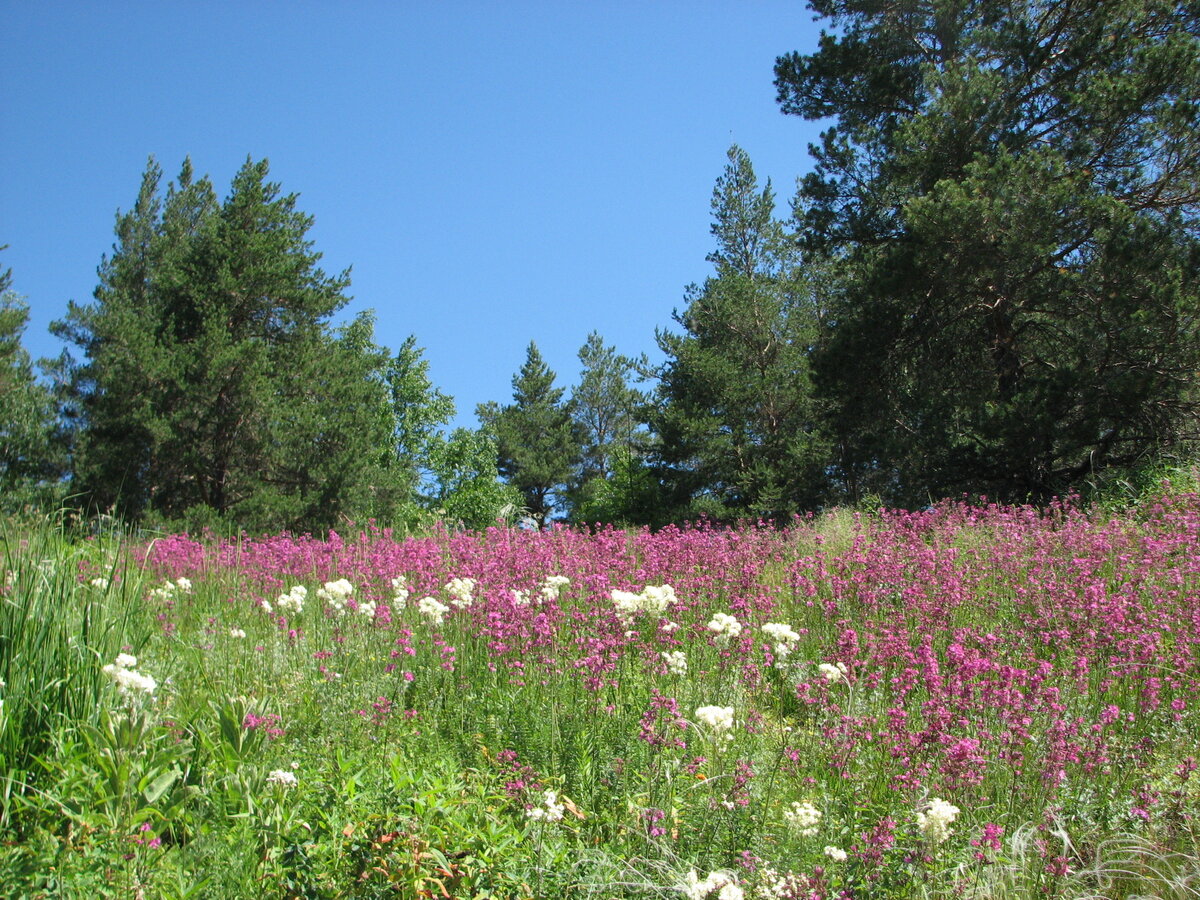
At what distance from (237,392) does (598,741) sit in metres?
21.5

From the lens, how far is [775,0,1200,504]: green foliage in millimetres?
12852

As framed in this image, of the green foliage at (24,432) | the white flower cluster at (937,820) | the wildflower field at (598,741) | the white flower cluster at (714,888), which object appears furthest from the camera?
the green foliage at (24,432)

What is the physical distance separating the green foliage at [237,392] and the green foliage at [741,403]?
1002 centimetres

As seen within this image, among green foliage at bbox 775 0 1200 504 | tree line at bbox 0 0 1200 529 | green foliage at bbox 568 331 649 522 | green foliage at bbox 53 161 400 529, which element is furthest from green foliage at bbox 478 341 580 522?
green foliage at bbox 775 0 1200 504

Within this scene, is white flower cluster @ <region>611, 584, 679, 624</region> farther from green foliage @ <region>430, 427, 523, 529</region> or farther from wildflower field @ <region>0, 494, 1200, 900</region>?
green foliage @ <region>430, 427, 523, 529</region>

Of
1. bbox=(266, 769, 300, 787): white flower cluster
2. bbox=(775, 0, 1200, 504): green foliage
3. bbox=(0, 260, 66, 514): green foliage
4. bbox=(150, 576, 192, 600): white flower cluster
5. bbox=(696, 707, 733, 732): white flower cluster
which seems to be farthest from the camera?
bbox=(0, 260, 66, 514): green foliage

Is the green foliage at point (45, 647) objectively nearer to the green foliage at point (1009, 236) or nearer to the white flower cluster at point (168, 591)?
the white flower cluster at point (168, 591)

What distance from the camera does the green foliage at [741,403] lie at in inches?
1062

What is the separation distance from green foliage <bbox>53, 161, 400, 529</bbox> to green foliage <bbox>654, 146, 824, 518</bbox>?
10.0 metres

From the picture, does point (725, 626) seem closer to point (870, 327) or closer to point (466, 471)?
point (870, 327)

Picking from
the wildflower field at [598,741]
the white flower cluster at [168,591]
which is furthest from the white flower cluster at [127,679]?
the white flower cluster at [168,591]

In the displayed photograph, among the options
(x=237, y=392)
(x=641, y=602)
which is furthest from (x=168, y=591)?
(x=237, y=392)

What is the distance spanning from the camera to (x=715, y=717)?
11.0 feet

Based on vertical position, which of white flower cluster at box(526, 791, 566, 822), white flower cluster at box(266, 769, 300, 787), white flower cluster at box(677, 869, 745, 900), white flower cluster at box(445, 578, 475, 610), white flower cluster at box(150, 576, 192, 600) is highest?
white flower cluster at box(150, 576, 192, 600)
